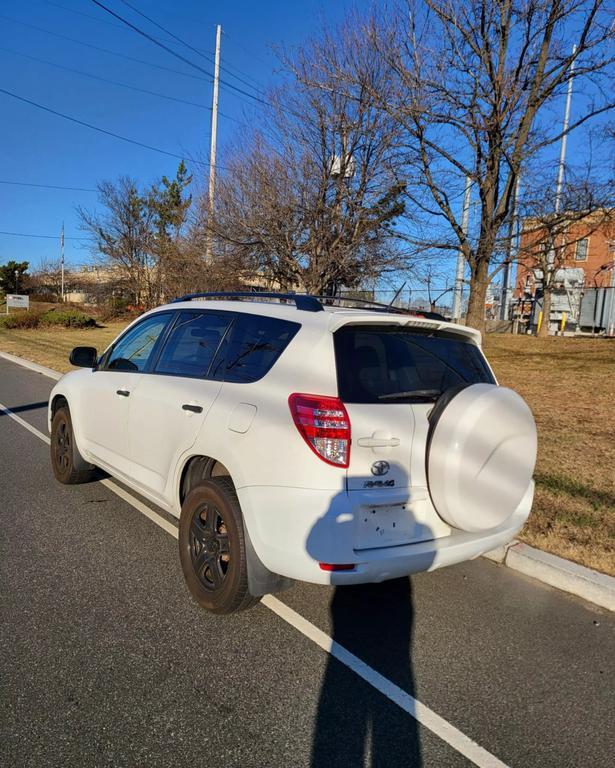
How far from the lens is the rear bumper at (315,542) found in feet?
9.05

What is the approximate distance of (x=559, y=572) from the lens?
382 cm

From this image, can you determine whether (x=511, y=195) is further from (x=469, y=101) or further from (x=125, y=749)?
(x=125, y=749)

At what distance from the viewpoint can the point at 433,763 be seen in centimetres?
227

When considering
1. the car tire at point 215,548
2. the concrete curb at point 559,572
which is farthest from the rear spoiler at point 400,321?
the concrete curb at point 559,572

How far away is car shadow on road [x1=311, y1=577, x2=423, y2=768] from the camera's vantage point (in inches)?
91.4

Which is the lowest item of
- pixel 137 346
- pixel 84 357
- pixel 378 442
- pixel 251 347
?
pixel 378 442

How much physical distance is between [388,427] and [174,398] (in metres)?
1.54

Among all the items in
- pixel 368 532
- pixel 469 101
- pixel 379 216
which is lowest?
pixel 368 532

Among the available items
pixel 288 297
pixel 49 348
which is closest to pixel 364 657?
pixel 288 297

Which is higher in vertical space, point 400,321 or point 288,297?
point 288,297

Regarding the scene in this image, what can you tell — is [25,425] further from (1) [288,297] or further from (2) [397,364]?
(2) [397,364]

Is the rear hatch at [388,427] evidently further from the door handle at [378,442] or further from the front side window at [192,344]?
the front side window at [192,344]

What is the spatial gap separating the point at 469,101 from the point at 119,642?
36.4 ft

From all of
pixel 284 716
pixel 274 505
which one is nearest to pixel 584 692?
pixel 284 716
